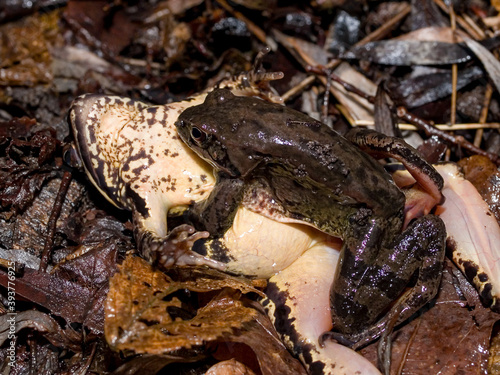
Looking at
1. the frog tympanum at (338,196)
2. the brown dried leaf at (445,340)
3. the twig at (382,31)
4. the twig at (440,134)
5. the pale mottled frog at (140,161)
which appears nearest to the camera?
the frog tympanum at (338,196)

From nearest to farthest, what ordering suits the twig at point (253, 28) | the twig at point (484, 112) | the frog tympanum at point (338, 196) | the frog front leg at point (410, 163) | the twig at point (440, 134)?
the frog tympanum at point (338, 196) < the frog front leg at point (410, 163) < the twig at point (440, 134) < the twig at point (484, 112) < the twig at point (253, 28)

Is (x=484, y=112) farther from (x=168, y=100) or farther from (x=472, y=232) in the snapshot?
(x=168, y=100)

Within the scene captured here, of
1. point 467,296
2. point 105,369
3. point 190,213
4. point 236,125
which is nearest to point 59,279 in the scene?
point 105,369

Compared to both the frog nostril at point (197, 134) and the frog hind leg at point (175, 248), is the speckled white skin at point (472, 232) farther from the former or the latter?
the frog nostril at point (197, 134)

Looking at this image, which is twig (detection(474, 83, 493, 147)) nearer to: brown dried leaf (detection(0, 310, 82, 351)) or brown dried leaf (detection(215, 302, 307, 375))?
brown dried leaf (detection(215, 302, 307, 375))

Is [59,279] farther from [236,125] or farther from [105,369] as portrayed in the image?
[236,125]

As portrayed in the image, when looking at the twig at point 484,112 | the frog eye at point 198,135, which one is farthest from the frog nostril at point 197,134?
the twig at point 484,112

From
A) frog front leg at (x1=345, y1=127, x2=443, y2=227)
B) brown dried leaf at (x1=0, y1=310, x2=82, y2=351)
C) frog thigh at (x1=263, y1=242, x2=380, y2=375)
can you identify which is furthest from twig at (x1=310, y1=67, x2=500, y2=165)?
brown dried leaf at (x1=0, y1=310, x2=82, y2=351)
